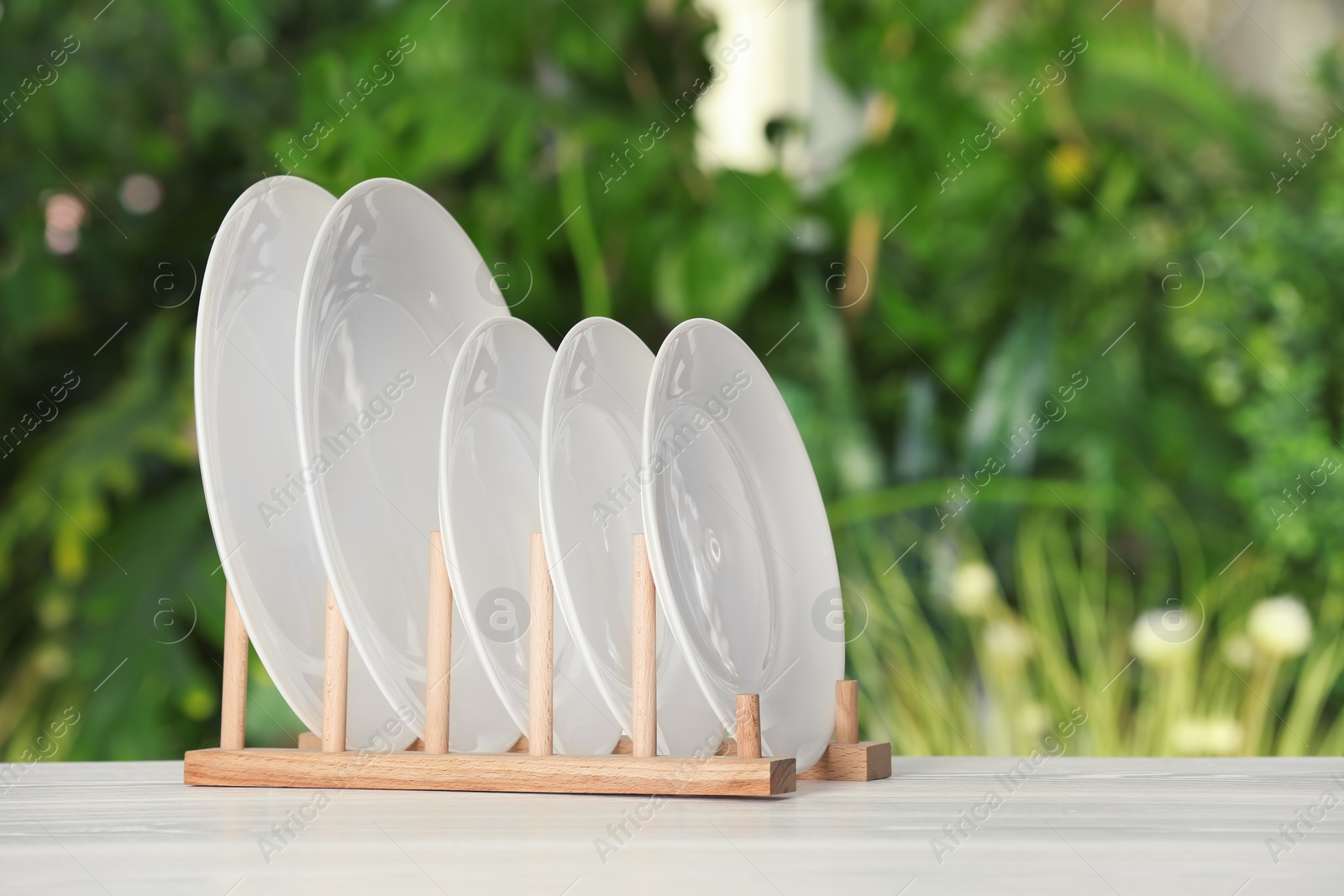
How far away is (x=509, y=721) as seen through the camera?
3.02ft

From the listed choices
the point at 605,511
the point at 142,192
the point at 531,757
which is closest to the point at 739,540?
the point at 605,511

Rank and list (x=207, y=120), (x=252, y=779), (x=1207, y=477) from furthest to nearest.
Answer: (x=1207, y=477)
(x=207, y=120)
(x=252, y=779)

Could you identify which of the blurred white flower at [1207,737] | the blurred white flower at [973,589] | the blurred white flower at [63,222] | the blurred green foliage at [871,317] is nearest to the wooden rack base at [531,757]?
the blurred green foliage at [871,317]

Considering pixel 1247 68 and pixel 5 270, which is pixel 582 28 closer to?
pixel 5 270

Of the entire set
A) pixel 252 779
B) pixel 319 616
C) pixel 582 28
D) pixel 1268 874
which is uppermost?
pixel 582 28

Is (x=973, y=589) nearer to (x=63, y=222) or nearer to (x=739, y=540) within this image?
(x=739, y=540)

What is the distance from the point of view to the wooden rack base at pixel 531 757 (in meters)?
0.75

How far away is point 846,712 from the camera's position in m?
0.89

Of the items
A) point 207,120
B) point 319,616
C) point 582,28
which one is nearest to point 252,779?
point 319,616

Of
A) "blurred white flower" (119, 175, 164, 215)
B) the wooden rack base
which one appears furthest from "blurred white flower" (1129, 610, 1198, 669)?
"blurred white flower" (119, 175, 164, 215)

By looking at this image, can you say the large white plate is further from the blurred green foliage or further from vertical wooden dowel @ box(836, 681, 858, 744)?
the blurred green foliage

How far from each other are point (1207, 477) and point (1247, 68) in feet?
→ 4.77

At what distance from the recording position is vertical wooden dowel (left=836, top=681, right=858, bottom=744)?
887mm

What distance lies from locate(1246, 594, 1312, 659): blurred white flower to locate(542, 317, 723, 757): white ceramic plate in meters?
1.49
